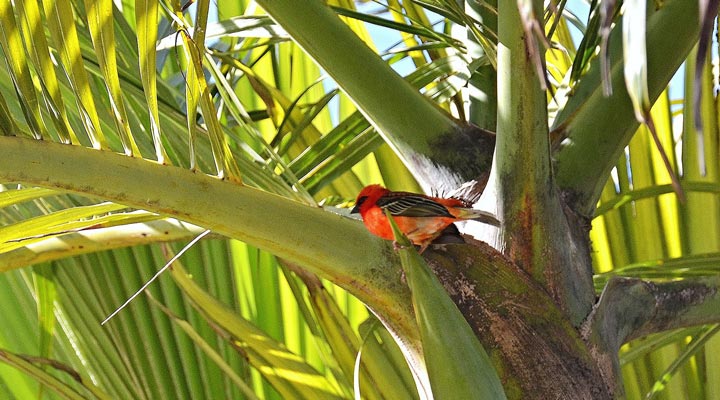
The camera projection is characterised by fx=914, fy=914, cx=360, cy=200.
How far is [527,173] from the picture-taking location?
87cm

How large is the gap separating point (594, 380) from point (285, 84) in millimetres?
980

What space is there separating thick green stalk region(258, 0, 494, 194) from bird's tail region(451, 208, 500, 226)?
69mm

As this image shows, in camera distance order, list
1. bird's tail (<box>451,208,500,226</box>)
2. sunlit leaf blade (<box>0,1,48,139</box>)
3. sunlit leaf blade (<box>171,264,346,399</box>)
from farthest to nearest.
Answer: sunlit leaf blade (<box>171,264,346,399</box>)
bird's tail (<box>451,208,500,226</box>)
sunlit leaf blade (<box>0,1,48,139</box>)

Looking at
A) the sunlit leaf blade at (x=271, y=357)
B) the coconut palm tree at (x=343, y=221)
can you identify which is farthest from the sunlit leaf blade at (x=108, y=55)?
the sunlit leaf blade at (x=271, y=357)

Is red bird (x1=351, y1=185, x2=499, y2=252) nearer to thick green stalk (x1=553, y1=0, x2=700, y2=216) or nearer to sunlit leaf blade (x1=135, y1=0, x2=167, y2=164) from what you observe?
thick green stalk (x1=553, y1=0, x2=700, y2=216)

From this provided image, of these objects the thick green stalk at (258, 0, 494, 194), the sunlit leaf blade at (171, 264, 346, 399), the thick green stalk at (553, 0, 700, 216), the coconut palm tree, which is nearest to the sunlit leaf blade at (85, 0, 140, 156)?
the coconut palm tree

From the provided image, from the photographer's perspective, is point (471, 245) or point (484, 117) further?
point (484, 117)

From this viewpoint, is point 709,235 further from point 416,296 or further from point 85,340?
point 85,340

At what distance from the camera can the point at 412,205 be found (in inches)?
40.2

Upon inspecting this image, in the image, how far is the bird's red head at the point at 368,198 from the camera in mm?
1122

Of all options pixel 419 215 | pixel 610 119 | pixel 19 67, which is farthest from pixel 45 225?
pixel 610 119

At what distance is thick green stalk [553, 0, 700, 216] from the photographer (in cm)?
94

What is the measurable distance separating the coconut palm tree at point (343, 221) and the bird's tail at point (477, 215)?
1 cm

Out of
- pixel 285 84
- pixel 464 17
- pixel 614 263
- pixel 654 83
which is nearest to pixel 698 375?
pixel 614 263
